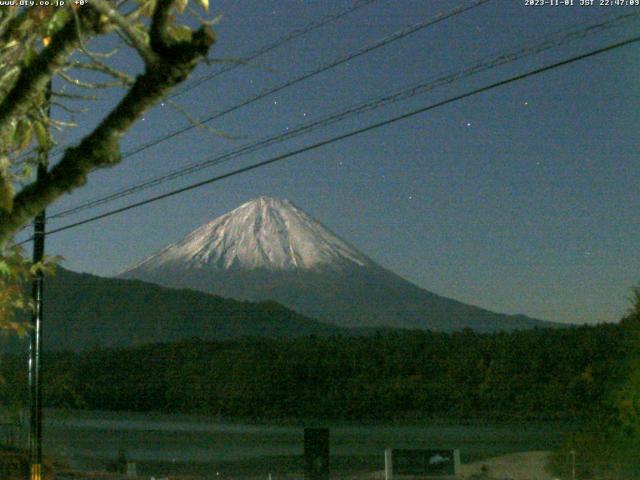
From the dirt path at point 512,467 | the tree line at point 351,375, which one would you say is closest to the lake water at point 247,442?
the tree line at point 351,375

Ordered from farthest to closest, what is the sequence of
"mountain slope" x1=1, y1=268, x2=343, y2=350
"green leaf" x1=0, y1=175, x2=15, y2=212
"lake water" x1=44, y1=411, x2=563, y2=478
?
1. "mountain slope" x1=1, y1=268, x2=343, y2=350
2. "lake water" x1=44, y1=411, x2=563, y2=478
3. "green leaf" x1=0, y1=175, x2=15, y2=212

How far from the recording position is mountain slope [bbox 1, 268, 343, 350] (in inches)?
3649

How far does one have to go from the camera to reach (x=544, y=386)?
44.9 metres

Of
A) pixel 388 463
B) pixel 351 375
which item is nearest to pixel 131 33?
pixel 388 463

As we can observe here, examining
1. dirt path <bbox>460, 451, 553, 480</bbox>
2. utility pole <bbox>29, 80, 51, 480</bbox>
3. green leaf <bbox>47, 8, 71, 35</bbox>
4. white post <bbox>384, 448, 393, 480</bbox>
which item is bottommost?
dirt path <bbox>460, 451, 553, 480</bbox>

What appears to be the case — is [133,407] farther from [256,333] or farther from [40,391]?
[40,391]

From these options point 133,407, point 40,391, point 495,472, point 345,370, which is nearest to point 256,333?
point 133,407

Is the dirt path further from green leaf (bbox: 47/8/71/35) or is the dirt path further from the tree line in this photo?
green leaf (bbox: 47/8/71/35)

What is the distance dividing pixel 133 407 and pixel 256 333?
1167 inches

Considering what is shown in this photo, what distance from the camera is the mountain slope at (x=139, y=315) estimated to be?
92688 millimetres

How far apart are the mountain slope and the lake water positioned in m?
35.2

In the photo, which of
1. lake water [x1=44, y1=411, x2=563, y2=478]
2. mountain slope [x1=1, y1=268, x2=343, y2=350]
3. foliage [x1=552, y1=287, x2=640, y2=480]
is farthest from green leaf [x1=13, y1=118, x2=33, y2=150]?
mountain slope [x1=1, y1=268, x2=343, y2=350]

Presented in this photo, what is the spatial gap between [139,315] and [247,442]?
5582 centimetres

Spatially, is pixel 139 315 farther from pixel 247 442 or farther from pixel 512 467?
pixel 512 467
